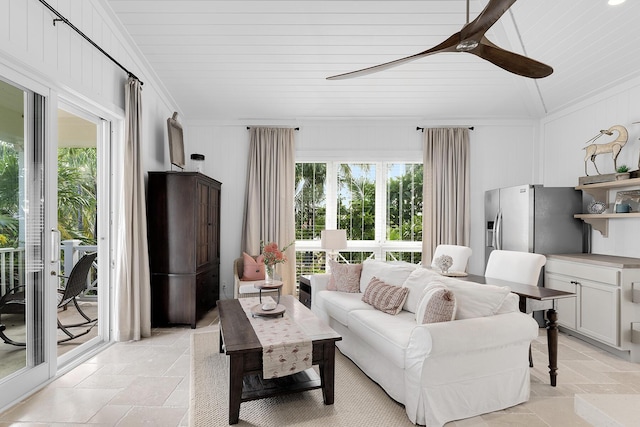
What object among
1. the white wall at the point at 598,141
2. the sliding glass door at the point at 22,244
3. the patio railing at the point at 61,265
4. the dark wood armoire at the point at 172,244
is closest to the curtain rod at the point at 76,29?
the sliding glass door at the point at 22,244

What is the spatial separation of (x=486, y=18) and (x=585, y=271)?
293 centimetres

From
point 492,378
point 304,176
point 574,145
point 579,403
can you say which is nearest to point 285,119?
point 304,176

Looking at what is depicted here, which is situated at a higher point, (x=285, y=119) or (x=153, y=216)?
(x=285, y=119)

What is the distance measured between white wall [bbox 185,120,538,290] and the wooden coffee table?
8.82ft

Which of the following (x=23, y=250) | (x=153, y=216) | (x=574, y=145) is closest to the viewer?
(x=23, y=250)

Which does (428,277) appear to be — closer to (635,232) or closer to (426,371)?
(426,371)

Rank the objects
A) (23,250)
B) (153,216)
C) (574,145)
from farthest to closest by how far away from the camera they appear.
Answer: (574,145), (153,216), (23,250)

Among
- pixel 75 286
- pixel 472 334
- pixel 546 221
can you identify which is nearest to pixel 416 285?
pixel 472 334

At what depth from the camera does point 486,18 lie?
6.14ft

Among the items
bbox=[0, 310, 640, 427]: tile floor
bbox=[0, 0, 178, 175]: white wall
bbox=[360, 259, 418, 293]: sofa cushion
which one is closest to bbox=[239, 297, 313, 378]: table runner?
bbox=[0, 310, 640, 427]: tile floor

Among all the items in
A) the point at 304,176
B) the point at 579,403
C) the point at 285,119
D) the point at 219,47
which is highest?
the point at 219,47

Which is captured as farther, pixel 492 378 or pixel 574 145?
pixel 574 145

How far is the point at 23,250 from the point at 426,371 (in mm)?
2749

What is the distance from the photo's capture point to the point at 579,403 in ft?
3.45
